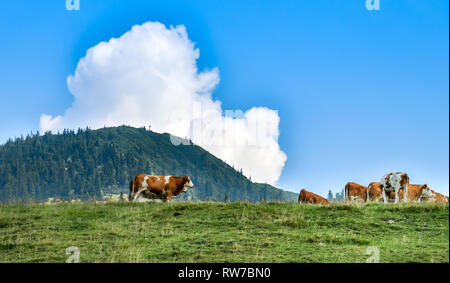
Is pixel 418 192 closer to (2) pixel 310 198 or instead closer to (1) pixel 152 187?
(2) pixel 310 198

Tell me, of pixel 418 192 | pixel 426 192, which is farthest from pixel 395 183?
pixel 426 192

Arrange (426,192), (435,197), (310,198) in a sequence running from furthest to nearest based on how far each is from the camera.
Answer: (435,197)
(310,198)
(426,192)

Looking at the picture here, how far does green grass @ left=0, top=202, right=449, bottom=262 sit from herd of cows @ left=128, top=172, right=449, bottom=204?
507 cm

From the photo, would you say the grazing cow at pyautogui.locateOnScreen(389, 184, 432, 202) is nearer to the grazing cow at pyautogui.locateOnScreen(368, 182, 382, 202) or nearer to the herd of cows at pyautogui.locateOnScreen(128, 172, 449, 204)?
the herd of cows at pyautogui.locateOnScreen(128, 172, 449, 204)

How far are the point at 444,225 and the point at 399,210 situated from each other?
10.8 feet

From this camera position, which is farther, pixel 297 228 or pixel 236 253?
pixel 297 228

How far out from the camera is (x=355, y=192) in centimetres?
3581

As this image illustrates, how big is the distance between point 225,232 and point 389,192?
1563cm
